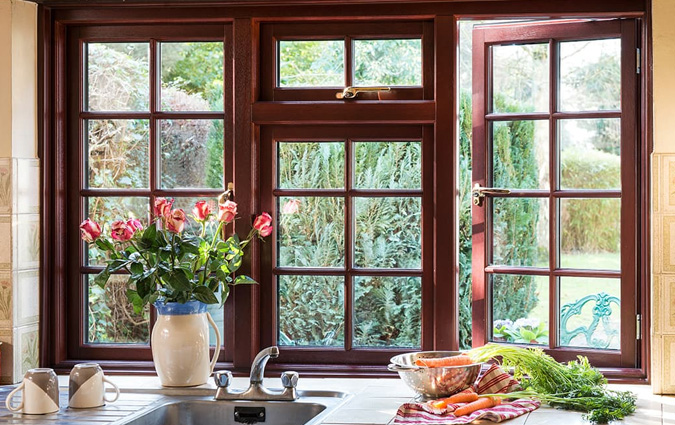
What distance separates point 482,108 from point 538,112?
0.70ft

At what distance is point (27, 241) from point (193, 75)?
91 centimetres

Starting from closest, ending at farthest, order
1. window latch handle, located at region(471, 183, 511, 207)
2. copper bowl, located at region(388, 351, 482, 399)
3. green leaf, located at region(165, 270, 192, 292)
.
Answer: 1. copper bowl, located at region(388, 351, 482, 399)
2. green leaf, located at region(165, 270, 192, 292)
3. window latch handle, located at region(471, 183, 511, 207)

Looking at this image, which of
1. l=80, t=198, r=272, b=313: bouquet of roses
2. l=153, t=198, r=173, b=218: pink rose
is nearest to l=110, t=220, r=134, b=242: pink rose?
l=80, t=198, r=272, b=313: bouquet of roses

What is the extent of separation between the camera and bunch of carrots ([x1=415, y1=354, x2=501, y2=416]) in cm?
283

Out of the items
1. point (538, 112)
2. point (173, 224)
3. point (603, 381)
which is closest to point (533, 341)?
point (603, 381)

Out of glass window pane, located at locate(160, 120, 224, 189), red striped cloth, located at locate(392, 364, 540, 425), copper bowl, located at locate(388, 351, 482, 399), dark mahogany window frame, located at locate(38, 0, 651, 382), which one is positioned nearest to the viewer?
red striped cloth, located at locate(392, 364, 540, 425)

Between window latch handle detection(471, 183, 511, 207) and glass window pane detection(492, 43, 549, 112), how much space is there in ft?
1.02

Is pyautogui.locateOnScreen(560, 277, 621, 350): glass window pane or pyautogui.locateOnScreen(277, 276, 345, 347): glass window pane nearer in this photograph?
pyautogui.locateOnScreen(560, 277, 621, 350): glass window pane

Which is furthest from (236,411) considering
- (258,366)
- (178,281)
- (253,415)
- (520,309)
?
(520,309)

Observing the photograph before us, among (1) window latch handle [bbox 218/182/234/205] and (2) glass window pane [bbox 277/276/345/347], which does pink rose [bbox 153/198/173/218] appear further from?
(2) glass window pane [bbox 277/276/345/347]

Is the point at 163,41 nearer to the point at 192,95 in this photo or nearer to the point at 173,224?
the point at 192,95

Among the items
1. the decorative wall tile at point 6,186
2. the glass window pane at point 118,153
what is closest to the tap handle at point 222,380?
the glass window pane at point 118,153

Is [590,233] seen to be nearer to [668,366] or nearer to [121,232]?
[668,366]

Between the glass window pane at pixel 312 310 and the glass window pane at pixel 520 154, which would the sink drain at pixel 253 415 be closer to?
the glass window pane at pixel 312 310
